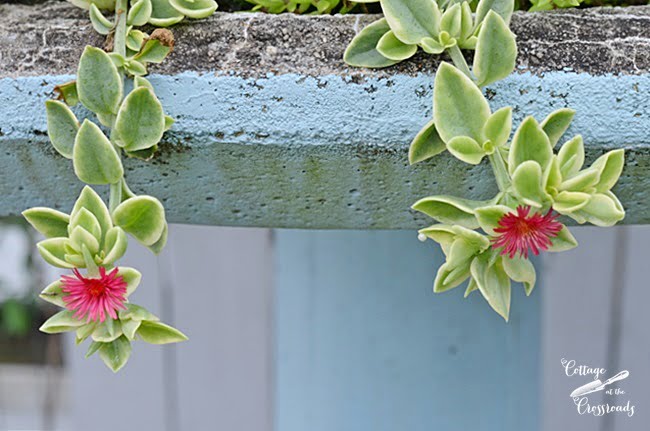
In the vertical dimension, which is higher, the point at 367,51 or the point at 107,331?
the point at 367,51

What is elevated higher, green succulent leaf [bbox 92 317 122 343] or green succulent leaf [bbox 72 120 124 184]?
green succulent leaf [bbox 72 120 124 184]

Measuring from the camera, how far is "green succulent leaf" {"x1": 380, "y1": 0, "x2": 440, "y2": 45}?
33cm

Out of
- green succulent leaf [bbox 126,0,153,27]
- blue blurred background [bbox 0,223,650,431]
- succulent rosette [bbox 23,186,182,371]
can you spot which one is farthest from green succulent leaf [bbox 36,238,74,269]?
blue blurred background [bbox 0,223,650,431]

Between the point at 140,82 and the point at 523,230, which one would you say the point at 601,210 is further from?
the point at 140,82

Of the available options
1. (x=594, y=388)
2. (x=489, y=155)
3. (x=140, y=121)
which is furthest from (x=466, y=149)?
(x=594, y=388)

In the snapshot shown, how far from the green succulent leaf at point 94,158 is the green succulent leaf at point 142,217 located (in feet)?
0.05

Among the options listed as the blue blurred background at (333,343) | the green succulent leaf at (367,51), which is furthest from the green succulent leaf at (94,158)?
the blue blurred background at (333,343)

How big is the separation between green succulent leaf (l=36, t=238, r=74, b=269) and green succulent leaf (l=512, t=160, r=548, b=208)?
173mm

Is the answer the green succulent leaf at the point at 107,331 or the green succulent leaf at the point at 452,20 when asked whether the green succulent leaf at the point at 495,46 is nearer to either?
the green succulent leaf at the point at 452,20

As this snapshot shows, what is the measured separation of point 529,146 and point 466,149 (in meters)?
0.02

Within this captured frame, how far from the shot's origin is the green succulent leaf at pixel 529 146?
298 millimetres

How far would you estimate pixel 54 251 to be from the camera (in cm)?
31

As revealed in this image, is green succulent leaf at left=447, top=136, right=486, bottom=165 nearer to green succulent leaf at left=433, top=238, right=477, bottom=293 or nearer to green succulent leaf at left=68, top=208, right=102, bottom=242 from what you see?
green succulent leaf at left=433, top=238, right=477, bottom=293

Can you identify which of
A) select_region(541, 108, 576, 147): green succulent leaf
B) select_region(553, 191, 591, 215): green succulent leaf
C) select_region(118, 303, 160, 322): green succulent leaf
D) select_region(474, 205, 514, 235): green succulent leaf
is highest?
select_region(541, 108, 576, 147): green succulent leaf
